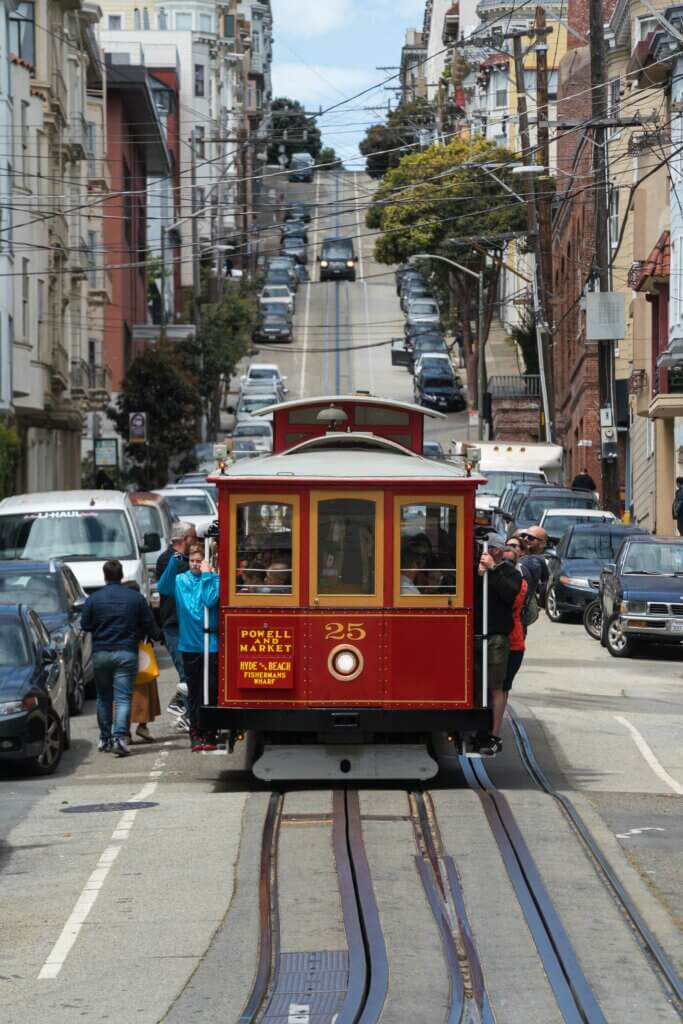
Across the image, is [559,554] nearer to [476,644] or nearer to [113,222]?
[476,644]

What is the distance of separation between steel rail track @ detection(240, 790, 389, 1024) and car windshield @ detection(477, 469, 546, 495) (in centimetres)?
2953

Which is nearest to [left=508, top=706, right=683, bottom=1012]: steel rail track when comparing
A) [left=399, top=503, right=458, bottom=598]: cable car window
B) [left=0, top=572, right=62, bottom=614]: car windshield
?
[left=399, top=503, right=458, bottom=598]: cable car window

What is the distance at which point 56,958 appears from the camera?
9727mm

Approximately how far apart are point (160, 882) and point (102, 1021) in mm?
3063

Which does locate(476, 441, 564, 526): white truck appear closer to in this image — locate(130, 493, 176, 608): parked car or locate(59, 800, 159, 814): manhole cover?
locate(130, 493, 176, 608): parked car

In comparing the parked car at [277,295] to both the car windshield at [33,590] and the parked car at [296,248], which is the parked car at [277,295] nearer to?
the parked car at [296,248]

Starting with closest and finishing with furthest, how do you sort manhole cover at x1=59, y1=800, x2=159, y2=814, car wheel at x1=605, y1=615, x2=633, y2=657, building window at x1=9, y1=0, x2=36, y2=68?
manhole cover at x1=59, y1=800, x2=159, y2=814 → car wheel at x1=605, y1=615, x2=633, y2=657 → building window at x1=9, y1=0, x2=36, y2=68

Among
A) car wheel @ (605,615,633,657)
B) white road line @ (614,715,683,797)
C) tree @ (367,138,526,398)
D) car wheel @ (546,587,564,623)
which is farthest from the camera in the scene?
tree @ (367,138,526,398)

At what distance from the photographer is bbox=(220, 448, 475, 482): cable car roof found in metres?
14.3

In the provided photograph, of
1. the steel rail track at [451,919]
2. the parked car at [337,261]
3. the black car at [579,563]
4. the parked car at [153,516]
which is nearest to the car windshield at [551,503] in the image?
the black car at [579,563]

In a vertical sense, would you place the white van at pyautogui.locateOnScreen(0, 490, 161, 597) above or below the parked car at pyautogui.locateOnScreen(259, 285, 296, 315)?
below

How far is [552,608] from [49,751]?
47.5 feet

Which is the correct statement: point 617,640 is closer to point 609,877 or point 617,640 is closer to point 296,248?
point 609,877

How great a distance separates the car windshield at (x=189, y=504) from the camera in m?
33.2
